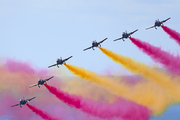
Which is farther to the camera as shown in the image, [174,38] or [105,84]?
[105,84]

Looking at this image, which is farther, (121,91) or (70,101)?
(121,91)

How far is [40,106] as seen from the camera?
191m

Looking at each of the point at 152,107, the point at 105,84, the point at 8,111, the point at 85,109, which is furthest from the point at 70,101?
the point at 8,111

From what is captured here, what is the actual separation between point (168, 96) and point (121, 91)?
24.1 metres

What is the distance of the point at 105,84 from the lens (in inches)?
5207

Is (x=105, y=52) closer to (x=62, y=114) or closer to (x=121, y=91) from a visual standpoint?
(x=121, y=91)

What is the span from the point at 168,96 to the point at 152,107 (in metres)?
14.2

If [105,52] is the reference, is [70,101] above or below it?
below

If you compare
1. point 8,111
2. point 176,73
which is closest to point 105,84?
point 176,73

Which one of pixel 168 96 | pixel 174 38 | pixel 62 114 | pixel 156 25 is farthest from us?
pixel 62 114

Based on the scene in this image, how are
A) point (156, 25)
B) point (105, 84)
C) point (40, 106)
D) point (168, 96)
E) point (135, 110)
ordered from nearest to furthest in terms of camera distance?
point (156, 25) → point (105, 84) → point (135, 110) → point (168, 96) → point (40, 106)

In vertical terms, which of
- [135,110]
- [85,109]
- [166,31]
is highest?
[166,31]

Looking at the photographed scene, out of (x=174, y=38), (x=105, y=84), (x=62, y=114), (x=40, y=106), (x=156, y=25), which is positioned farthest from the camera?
(x=40, y=106)

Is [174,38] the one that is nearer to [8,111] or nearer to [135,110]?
[135,110]
